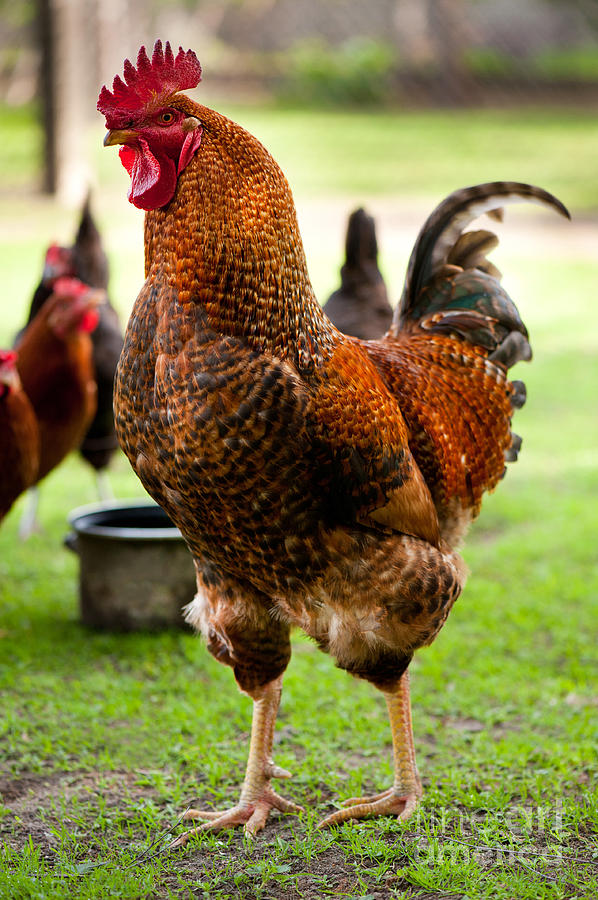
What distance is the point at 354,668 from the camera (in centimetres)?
321

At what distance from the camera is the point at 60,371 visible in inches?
227

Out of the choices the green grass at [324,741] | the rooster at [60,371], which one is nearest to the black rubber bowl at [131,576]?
the green grass at [324,741]

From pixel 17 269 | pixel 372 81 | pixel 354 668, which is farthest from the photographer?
pixel 372 81

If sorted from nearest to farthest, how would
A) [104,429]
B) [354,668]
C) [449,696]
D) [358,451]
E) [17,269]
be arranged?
1. [358,451]
2. [354,668]
3. [449,696]
4. [104,429]
5. [17,269]

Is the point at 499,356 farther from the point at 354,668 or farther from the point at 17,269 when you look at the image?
the point at 17,269

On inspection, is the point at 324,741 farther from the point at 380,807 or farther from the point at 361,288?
the point at 361,288

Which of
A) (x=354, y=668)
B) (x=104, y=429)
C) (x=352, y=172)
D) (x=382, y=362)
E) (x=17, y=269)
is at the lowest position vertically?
(x=354, y=668)

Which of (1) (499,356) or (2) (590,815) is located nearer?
(2) (590,815)

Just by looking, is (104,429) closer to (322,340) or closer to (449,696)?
(449,696)

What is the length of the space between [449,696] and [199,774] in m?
1.29

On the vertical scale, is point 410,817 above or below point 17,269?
below

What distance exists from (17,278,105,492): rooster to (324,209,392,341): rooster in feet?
4.96

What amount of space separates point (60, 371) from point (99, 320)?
3.57 feet

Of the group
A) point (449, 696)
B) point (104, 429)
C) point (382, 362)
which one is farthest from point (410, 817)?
point (104, 429)
